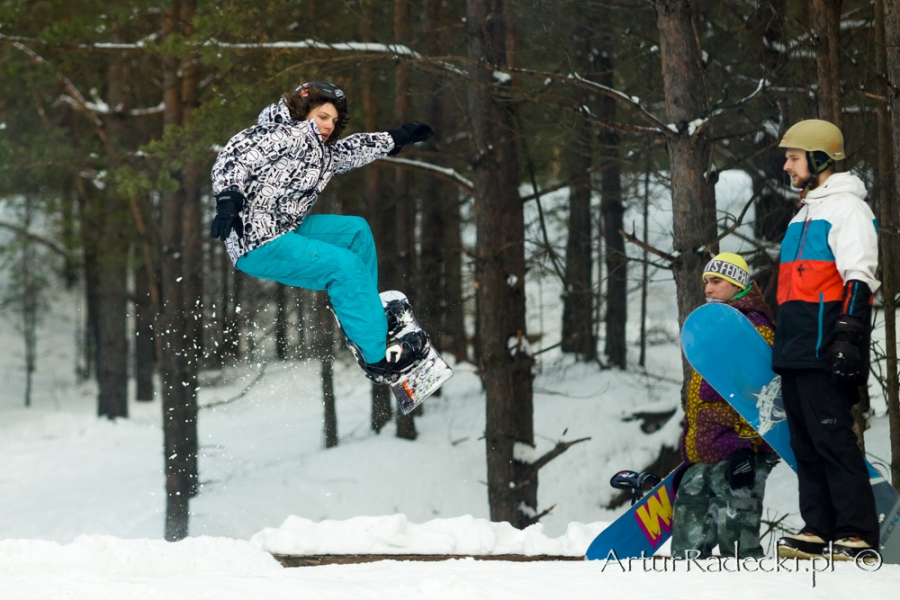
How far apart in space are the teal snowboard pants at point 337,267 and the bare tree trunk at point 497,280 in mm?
2859

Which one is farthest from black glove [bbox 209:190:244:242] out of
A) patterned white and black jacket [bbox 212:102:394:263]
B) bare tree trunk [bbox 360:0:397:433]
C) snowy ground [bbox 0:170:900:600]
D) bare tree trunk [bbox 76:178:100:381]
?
bare tree trunk [bbox 76:178:100:381]

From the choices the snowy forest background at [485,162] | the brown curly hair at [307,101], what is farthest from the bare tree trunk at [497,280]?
the brown curly hair at [307,101]

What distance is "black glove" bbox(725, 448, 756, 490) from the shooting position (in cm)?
436

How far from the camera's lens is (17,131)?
44.3 feet

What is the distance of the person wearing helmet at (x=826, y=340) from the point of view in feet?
12.4

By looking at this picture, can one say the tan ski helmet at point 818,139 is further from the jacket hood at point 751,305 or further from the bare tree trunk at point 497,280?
the bare tree trunk at point 497,280

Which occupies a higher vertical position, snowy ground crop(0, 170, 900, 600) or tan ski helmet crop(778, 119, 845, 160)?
tan ski helmet crop(778, 119, 845, 160)

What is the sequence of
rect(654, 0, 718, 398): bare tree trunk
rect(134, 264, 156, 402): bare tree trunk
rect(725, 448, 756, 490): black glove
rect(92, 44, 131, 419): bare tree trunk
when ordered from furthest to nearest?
rect(134, 264, 156, 402): bare tree trunk
rect(92, 44, 131, 419): bare tree trunk
rect(654, 0, 718, 398): bare tree trunk
rect(725, 448, 756, 490): black glove

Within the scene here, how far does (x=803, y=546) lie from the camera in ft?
13.0

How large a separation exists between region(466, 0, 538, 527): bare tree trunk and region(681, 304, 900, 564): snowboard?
341 centimetres

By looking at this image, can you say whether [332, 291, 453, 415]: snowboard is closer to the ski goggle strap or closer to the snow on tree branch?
the ski goggle strap

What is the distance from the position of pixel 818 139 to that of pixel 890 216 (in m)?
1.98

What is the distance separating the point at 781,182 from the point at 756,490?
14.9 feet

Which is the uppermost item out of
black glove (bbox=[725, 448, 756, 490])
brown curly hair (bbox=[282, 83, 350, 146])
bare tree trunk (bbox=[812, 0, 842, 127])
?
bare tree trunk (bbox=[812, 0, 842, 127])
